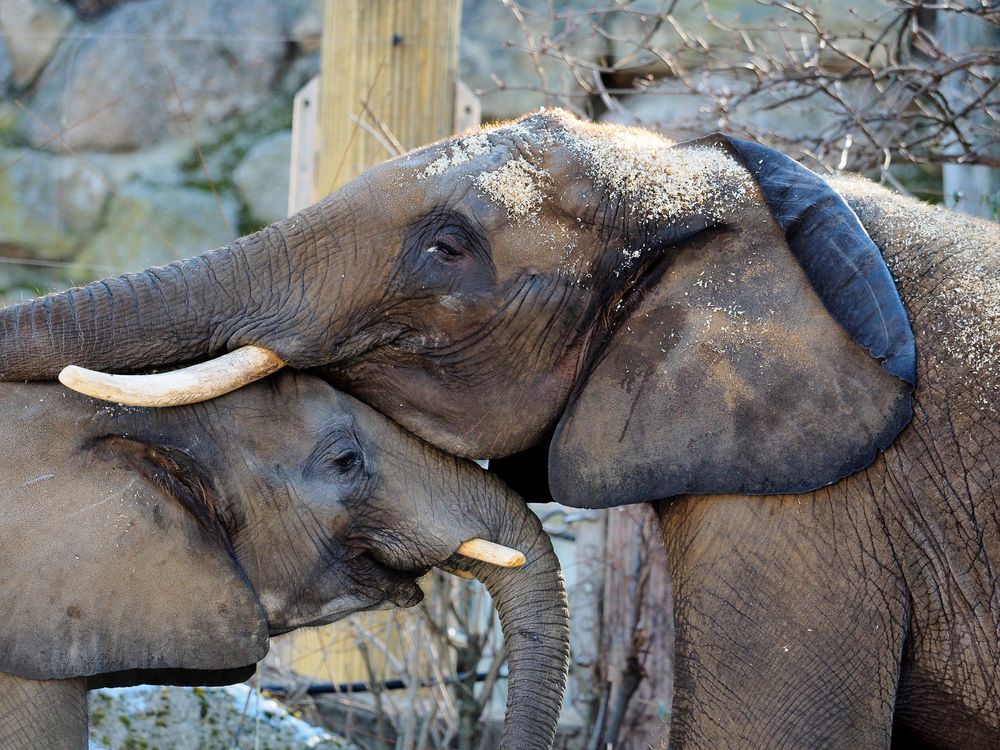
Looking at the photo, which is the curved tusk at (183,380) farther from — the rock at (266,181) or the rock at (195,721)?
the rock at (266,181)

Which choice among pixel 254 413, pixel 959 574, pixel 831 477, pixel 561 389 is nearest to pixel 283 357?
pixel 254 413

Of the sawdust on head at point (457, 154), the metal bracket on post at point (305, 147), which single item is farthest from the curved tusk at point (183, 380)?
the metal bracket on post at point (305, 147)

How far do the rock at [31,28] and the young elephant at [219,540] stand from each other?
12942 millimetres

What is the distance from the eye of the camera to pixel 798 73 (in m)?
6.37

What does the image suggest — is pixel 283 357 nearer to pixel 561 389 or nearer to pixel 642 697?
pixel 561 389

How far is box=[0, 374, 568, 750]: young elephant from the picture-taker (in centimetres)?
385

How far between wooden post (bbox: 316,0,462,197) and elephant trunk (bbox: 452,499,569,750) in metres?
2.49

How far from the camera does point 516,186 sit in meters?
3.91

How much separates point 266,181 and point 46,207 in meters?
2.45

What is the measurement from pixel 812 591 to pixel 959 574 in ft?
1.22

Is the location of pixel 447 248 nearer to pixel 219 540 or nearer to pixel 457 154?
pixel 457 154

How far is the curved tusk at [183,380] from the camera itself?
12.2 feet

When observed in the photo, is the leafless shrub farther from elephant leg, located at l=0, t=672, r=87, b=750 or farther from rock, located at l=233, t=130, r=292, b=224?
rock, located at l=233, t=130, r=292, b=224

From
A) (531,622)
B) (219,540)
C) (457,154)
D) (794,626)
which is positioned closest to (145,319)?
(219,540)
